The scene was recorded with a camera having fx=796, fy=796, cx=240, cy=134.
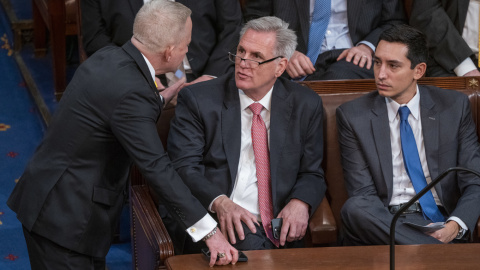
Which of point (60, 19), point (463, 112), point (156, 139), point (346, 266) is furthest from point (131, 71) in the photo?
point (60, 19)

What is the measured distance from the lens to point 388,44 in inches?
113

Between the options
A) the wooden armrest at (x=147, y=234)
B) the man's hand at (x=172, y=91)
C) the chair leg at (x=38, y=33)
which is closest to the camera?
the wooden armrest at (x=147, y=234)

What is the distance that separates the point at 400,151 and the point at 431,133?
0.13 metres

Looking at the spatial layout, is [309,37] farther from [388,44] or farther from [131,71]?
[131,71]

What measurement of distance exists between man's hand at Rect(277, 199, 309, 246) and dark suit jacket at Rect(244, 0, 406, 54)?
0.99 meters

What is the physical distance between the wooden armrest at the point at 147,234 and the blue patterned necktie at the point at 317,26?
3.54 ft

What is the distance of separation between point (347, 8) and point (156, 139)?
156 centimetres

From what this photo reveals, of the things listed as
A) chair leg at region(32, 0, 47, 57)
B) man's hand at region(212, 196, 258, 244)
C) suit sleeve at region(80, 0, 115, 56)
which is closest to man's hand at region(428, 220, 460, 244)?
man's hand at region(212, 196, 258, 244)

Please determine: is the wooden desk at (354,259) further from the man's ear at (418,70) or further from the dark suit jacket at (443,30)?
the dark suit jacket at (443,30)

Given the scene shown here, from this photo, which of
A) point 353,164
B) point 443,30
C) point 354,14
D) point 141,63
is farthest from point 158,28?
point 443,30

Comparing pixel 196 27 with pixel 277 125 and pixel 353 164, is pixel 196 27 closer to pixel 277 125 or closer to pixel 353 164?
pixel 277 125

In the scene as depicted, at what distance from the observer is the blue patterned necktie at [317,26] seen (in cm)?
349

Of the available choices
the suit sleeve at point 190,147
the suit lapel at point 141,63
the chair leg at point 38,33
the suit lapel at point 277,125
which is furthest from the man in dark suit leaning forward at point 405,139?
the chair leg at point 38,33

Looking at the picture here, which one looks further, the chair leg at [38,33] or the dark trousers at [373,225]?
the chair leg at [38,33]
